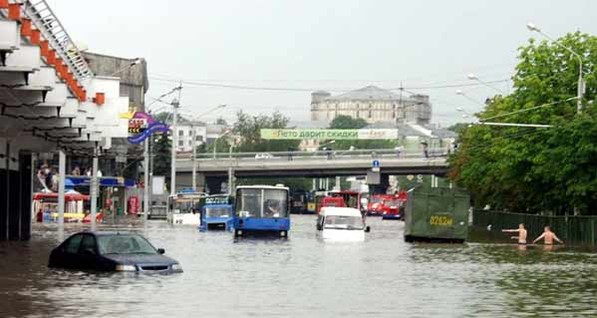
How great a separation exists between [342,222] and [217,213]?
1863 centimetres

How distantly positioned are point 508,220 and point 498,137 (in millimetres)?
7117

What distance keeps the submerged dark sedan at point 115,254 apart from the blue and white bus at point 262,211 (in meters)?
30.2

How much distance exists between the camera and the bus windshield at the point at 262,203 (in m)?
65.2

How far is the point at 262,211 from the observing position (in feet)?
214

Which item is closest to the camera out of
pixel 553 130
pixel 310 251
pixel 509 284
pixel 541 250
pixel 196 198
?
pixel 509 284

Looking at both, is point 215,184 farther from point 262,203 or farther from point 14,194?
point 14,194

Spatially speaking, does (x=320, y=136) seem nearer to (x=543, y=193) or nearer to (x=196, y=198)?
(x=196, y=198)

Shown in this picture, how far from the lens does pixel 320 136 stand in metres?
152

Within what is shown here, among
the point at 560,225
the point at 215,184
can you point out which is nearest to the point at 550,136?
the point at 560,225

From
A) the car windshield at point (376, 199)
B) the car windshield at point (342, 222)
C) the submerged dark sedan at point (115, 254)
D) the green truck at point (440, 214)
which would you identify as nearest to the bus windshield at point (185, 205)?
the car windshield at point (342, 222)

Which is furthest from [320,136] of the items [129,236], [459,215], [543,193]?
[129,236]

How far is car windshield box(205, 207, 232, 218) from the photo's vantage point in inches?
3150

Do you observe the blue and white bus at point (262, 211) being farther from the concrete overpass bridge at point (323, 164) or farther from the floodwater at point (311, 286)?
the concrete overpass bridge at point (323, 164)

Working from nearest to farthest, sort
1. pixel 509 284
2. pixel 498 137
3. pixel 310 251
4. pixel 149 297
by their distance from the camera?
pixel 149 297
pixel 509 284
pixel 310 251
pixel 498 137
